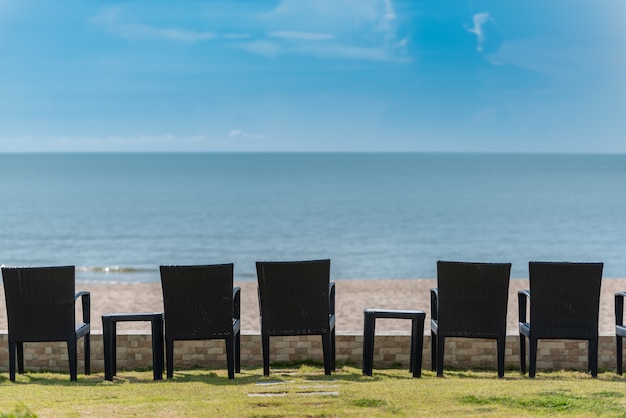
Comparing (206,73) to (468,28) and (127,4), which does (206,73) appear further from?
(468,28)

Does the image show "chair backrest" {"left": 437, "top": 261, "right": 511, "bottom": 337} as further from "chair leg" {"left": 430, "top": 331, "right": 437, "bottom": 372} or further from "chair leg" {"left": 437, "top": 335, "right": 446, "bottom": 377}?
"chair leg" {"left": 430, "top": 331, "right": 437, "bottom": 372}

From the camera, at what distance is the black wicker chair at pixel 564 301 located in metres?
5.11

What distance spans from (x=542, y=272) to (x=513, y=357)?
83 centimetres

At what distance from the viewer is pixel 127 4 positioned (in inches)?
3499

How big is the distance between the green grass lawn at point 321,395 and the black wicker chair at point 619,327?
0.47 ft

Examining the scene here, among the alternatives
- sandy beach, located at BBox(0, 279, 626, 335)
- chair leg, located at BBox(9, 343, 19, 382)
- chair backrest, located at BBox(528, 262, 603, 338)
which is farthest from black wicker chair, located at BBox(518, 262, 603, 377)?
sandy beach, located at BBox(0, 279, 626, 335)

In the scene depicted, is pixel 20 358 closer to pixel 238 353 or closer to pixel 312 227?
pixel 238 353

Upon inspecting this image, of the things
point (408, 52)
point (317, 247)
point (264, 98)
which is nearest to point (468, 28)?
point (408, 52)

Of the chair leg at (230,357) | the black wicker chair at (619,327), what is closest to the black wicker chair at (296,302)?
the chair leg at (230,357)

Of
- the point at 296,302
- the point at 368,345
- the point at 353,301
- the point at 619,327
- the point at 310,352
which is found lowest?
the point at 353,301

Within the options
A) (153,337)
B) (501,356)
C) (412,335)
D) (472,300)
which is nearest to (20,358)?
(153,337)

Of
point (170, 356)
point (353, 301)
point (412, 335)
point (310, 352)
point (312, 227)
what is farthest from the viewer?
point (312, 227)

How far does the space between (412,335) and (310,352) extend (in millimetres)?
780

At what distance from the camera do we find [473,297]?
5129 mm
